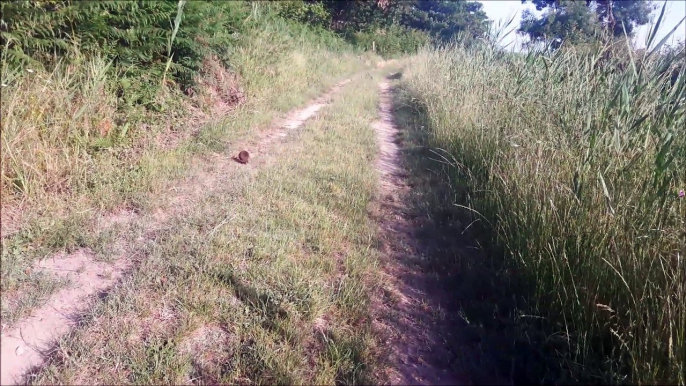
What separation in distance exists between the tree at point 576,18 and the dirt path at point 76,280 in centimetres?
444

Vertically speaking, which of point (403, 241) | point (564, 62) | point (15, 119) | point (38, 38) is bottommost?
point (403, 241)

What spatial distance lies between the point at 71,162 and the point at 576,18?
246 inches

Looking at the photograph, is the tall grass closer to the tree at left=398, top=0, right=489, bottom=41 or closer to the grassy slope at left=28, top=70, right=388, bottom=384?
the grassy slope at left=28, top=70, right=388, bottom=384

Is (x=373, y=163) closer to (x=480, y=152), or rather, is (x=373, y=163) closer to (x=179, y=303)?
(x=480, y=152)

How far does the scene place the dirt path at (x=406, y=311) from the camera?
8.39 ft

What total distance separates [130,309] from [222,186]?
7.20 feet

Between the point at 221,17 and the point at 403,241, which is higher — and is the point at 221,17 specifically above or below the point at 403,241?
above

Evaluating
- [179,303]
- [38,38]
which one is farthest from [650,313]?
[38,38]

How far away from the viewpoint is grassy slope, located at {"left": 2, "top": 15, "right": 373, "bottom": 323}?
3211 mm

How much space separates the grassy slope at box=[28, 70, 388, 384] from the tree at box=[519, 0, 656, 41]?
133 inches

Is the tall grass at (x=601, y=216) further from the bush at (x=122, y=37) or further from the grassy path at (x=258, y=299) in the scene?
the bush at (x=122, y=37)

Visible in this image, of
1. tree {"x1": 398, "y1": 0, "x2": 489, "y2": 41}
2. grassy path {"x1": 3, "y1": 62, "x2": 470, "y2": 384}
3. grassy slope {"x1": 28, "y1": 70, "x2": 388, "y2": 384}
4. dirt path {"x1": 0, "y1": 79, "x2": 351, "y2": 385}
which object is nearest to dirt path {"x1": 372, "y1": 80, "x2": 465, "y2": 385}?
grassy path {"x1": 3, "y1": 62, "x2": 470, "y2": 384}

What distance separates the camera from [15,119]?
378 cm

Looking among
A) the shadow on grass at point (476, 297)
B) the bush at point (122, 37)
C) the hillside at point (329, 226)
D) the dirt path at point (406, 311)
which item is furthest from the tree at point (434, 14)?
the dirt path at point (406, 311)
